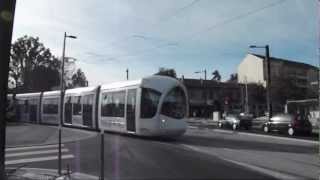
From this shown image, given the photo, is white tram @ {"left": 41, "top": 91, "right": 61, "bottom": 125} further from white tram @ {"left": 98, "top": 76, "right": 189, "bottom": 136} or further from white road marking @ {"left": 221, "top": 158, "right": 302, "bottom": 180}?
white road marking @ {"left": 221, "top": 158, "right": 302, "bottom": 180}

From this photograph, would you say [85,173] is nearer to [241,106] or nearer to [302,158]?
[302,158]

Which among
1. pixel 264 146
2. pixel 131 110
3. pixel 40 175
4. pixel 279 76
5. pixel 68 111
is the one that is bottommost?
pixel 40 175

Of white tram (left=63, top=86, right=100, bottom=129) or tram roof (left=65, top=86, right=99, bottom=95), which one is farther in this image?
tram roof (left=65, top=86, right=99, bottom=95)

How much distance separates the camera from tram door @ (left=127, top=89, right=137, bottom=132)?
70.7 ft

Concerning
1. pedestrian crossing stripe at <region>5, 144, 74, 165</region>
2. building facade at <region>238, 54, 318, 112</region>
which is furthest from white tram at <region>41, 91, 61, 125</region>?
building facade at <region>238, 54, 318, 112</region>

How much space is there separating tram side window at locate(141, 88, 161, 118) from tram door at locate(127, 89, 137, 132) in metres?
0.65

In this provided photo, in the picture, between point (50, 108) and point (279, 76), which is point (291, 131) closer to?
point (50, 108)

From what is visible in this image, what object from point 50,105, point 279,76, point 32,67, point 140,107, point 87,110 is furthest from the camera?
point 32,67

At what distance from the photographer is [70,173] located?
11.2 m

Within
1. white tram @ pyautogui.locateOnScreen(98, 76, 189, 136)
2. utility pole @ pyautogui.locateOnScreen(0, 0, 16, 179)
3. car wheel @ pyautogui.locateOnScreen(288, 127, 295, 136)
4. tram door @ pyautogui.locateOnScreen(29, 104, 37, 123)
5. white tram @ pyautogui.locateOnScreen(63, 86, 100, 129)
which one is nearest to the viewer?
utility pole @ pyautogui.locateOnScreen(0, 0, 16, 179)

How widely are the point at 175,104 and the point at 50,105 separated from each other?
18.8m

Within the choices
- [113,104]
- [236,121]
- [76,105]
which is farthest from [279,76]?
[113,104]

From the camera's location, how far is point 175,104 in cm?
2119

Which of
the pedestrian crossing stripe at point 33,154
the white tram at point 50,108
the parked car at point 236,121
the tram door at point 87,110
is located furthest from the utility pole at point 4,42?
the parked car at point 236,121
